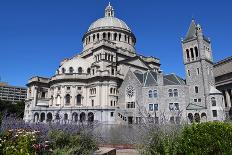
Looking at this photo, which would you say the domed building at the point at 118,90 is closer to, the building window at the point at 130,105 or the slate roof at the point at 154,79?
the slate roof at the point at 154,79

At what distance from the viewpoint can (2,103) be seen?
8344cm

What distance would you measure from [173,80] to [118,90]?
13.4 metres

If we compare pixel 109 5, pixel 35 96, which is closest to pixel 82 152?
pixel 35 96

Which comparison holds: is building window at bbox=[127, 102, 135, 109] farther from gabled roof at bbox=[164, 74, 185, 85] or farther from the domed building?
gabled roof at bbox=[164, 74, 185, 85]

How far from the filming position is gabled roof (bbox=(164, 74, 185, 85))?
2059 inches

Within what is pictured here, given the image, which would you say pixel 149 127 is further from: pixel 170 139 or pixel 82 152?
pixel 82 152

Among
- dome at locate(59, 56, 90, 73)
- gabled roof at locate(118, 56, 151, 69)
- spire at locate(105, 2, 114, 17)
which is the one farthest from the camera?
spire at locate(105, 2, 114, 17)

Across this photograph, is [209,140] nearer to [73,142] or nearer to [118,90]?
[73,142]

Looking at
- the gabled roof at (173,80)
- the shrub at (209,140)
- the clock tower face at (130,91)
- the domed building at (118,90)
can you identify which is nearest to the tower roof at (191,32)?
the domed building at (118,90)

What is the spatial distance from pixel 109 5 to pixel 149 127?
263 feet

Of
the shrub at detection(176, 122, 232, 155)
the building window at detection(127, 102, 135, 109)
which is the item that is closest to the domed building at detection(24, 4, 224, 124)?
the building window at detection(127, 102, 135, 109)

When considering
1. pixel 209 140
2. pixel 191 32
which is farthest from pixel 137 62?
pixel 209 140

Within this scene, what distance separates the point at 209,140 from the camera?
9453 mm

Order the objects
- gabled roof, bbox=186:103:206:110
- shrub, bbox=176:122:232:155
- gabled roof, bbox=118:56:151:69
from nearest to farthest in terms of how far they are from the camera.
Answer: shrub, bbox=176:122:232:155 → gabled roof, bbox=186:103:206:110 → gabled roof, bbox=118:56:151:69
